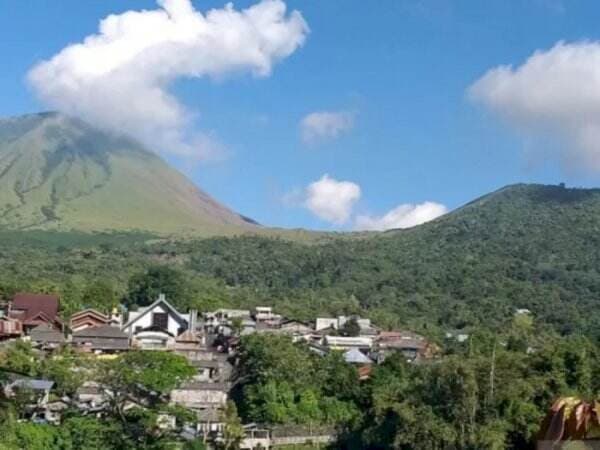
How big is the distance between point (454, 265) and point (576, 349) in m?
47.9

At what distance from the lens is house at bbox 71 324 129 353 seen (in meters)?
28.3

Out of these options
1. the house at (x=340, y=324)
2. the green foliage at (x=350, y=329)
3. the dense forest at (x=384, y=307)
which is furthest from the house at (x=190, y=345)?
the house at (x=340, y=324)

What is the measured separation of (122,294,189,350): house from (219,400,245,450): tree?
10560 mm

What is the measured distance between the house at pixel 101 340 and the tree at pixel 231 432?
26.0 ft

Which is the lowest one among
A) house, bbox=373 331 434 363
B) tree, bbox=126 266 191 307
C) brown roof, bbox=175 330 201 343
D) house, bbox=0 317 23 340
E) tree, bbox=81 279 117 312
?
house, bbox=373 331 434 363

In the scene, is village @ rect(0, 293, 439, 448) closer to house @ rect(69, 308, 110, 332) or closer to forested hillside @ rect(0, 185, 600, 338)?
house @ rect(69, 308, 110, 332)

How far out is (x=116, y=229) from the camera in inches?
3885

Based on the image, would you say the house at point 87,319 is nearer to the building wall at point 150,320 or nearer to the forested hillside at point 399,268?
the building wall at point 150,320

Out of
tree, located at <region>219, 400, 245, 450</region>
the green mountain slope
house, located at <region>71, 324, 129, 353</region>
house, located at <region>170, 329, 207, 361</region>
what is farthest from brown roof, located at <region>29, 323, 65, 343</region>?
the green mountain slope

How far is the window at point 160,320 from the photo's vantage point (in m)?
34.2

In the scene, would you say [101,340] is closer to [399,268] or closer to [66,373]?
[66,373]

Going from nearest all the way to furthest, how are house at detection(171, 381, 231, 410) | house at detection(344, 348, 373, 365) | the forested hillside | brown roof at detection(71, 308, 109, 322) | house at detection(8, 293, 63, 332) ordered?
1. house at detection(171, 381, 231, 410)
2. house at detection(344, 348, 373, 365)
3. house at detection(8, 293, 63, 332)
4. brown roof at detection(71, 308, 109, 322)
5. the forested hillside

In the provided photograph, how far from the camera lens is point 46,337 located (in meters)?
28.7

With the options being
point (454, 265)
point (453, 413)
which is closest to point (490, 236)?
point (454, 265)
